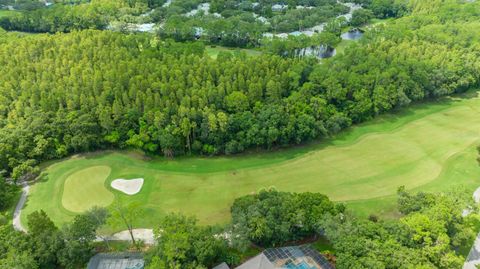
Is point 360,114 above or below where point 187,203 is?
above

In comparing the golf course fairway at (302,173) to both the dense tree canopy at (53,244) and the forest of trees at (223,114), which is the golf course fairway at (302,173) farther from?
the dense tree canopy at (53,244)

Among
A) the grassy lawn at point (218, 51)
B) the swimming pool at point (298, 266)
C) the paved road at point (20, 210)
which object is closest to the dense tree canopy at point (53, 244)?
the paved road at point (20, 210)

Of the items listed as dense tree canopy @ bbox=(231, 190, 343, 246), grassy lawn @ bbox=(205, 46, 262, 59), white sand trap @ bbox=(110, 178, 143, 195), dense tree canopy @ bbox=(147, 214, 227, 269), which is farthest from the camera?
grassy lawn @ bbox=(205, 46, 262, 59)

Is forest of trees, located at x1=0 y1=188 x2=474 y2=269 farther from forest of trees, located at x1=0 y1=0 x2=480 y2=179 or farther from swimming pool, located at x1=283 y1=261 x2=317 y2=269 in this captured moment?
forest of trees, located at x1=0 y1=0 x2=480 y2=179

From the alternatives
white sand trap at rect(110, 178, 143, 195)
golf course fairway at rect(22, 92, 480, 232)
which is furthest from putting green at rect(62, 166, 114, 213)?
white sand trap at rect(110, 178, 143, 195)

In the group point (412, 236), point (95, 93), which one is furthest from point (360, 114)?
point (95, 93)

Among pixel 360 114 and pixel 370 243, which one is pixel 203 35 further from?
pixel 370 243
